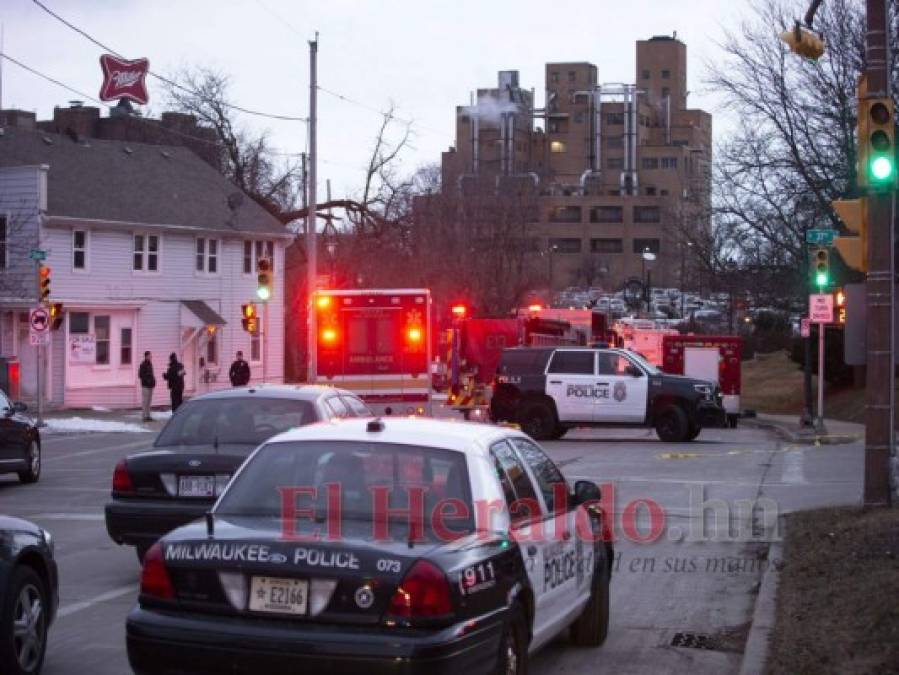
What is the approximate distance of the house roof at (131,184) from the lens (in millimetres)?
42562

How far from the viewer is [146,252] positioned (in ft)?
148

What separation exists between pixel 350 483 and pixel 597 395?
22.8 metres

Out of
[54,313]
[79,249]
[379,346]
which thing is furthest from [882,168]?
[79,249]

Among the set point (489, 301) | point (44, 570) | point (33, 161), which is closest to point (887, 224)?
point (44, 570)

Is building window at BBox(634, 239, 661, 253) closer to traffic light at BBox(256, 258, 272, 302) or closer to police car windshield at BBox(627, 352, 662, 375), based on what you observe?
traffic light at BBox(256, 258, 272, 302)

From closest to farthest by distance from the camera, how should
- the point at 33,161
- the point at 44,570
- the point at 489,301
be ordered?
the point at 44,570 < the point at 33,161 < the point at 489,301

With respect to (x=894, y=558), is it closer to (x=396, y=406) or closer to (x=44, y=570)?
(x=44, y=570)

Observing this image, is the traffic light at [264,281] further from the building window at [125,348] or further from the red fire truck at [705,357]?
the red fire truck at [705,357]

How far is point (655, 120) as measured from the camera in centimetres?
13088

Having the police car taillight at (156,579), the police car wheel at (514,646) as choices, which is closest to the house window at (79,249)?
the police car taillight at (156,579)

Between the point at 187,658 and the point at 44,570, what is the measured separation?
233cm

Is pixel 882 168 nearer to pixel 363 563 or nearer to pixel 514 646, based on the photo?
pixel 514 646

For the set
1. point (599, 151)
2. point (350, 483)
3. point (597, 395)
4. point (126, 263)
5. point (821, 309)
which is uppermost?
point (599, 151)

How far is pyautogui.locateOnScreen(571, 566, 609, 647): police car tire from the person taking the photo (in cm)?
866
